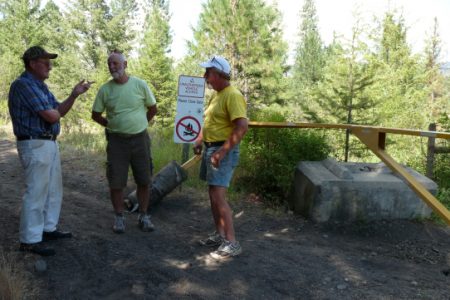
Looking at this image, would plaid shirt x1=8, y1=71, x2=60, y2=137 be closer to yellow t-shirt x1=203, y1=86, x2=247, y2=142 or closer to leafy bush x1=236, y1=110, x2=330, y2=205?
yellow t-shirt x1=203, y1=86, x2=247, y2=142

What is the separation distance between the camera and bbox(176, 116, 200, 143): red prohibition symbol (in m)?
5.86

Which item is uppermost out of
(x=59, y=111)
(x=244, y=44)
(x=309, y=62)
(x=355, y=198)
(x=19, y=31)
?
(x=19, y=31)

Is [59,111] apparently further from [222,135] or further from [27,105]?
[222,135]

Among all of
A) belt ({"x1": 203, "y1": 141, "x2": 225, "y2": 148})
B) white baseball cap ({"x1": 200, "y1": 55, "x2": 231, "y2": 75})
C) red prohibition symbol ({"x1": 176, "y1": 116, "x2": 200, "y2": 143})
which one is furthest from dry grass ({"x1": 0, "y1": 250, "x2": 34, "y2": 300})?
red prohibition symbol ({"x1": 176, "y1": 116, "x2": 200, "y2": 143})

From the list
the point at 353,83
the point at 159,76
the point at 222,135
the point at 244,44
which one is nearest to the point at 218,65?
the point at 222,135

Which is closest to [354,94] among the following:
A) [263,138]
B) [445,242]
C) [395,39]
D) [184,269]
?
[263,138]

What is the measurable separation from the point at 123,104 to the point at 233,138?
1.28 meters

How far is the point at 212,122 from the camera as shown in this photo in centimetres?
396

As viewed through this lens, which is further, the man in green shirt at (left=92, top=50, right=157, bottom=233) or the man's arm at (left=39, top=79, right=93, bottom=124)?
the man in green shirt at (left=92, top=50, right=157, bottom=233)

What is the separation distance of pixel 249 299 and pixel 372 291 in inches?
40.3

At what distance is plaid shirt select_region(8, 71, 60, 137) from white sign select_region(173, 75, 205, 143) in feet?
7.72

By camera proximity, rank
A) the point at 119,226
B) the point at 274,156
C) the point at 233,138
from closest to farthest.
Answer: the point at 233,138 → the point at 119,226 → the point at 274,156

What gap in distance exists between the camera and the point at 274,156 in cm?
616

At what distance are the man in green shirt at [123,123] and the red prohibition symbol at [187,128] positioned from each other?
1.21 m
